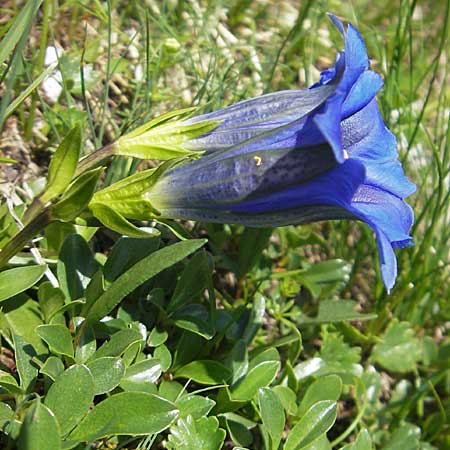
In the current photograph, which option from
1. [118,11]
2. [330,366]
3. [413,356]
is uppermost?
[118,11]

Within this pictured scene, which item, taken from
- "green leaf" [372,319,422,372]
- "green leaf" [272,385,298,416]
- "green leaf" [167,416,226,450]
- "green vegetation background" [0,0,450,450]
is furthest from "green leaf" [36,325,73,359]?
"green leaf" [372,319,422,372]

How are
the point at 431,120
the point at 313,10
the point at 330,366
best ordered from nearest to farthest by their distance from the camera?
the point at 330,366, the point at 313,10, the point at 431,120

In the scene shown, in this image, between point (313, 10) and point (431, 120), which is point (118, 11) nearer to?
point (313, 10)

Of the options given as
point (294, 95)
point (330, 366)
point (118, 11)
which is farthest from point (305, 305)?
point (118, 11)

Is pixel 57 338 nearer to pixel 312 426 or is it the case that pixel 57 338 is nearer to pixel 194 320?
pixel 194 320

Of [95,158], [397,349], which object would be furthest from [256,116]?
[397,349]

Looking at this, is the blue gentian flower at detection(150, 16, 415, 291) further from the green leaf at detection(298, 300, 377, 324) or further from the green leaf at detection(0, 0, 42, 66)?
the green leaf at detection(298, 300, 377, 324)
